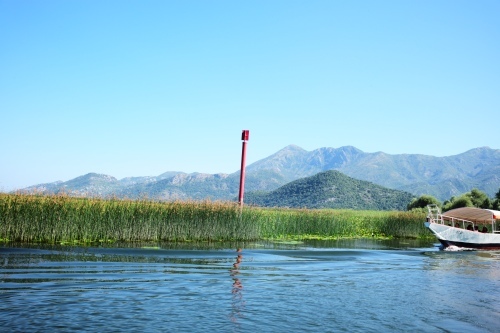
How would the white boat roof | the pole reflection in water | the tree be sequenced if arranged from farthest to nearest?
the tree, the white boat roof, the pole reflection in water

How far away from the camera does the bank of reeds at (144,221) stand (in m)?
19.8

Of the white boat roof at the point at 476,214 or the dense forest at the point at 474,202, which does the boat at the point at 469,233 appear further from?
the dense forest at the point at 474,202

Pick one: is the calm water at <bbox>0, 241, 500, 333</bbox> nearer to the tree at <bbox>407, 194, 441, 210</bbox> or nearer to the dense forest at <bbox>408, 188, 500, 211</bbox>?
the dense forest at <bbox>408, 188, 500, 211</bbox>

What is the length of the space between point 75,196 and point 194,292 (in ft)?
40.7

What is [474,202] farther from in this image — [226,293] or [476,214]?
[226,293]

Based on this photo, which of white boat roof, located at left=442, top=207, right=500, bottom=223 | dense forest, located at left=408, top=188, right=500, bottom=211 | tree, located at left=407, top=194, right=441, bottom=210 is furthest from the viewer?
tree, located at left=407, top=194, right=441, bottom=210

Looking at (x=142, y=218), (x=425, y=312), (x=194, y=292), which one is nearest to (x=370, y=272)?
(x=425, y=312)

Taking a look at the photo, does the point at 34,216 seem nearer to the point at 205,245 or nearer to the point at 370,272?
the point at 205,245

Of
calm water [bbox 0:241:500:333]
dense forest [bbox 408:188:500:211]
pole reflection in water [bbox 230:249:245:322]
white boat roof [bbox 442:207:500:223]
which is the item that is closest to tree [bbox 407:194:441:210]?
dense forest [bbox 408:188:500:211]

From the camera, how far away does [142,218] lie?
2356cm

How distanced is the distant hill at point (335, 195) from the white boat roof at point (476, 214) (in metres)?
81.3

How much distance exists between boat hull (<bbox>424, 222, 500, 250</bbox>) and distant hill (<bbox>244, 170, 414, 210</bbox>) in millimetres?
82832

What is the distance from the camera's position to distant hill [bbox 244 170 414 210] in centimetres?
12401

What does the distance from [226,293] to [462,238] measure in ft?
82.6
